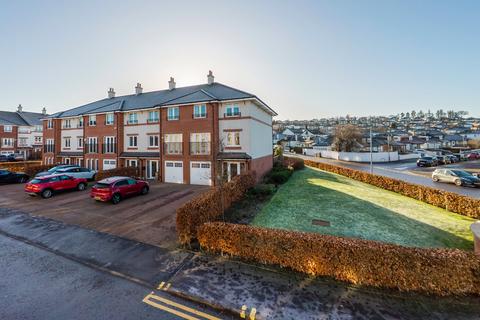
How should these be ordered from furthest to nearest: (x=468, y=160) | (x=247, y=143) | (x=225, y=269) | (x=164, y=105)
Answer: (x=468, y=160), (x=164, y=105), (x=247, y=143), (x=225, y=269)

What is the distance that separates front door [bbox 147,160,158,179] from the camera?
25.8 metres

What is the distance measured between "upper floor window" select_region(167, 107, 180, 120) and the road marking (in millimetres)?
20399

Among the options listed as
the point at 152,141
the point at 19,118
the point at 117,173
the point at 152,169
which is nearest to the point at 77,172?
the point at 117,173

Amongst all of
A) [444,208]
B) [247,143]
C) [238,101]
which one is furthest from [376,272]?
[238,101]

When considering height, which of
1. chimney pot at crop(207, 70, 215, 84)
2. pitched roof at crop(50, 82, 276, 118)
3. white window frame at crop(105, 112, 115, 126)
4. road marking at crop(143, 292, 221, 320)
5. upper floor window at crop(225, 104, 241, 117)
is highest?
chimney pot at crop(207, 70, 215, 84)

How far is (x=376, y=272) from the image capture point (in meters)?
6.39

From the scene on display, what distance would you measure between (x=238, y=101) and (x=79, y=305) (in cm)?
1874

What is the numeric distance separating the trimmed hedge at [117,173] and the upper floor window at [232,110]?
13.4 meters

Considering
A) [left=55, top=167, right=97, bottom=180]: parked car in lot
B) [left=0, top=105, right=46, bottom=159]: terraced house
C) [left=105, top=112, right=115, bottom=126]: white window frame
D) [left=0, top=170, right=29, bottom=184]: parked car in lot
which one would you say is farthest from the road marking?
[left=0, top=105, right=46, bottom=159]: terraced house

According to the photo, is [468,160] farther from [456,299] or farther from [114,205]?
[114,205]

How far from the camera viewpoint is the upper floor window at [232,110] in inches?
837

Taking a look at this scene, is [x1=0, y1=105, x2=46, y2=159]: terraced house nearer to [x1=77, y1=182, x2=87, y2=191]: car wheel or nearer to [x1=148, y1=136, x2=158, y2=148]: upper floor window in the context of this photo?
[x1=148, y1=136, x2=158, y2=148]: upper floor window

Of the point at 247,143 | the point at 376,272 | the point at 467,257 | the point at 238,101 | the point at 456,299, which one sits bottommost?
the point at 456,299

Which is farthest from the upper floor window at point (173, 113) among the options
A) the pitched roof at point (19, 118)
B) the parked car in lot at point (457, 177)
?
the pitched roof at point (19, 118)
